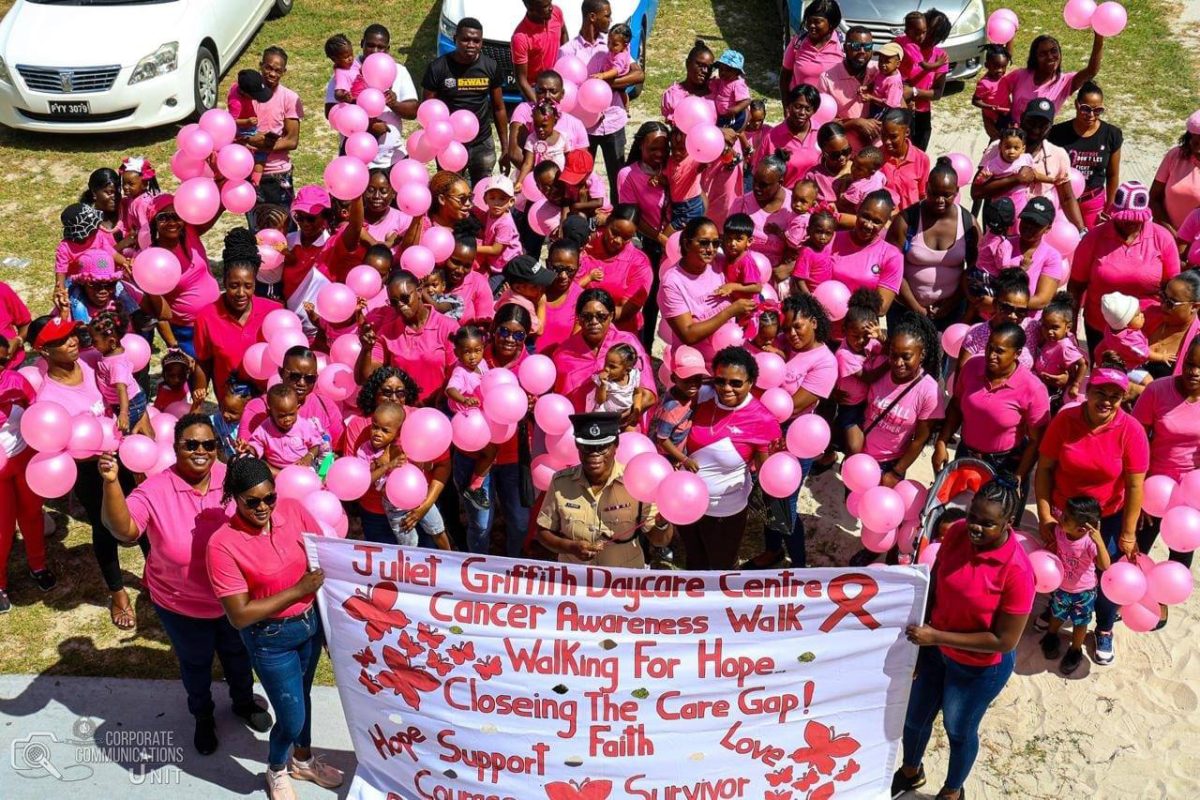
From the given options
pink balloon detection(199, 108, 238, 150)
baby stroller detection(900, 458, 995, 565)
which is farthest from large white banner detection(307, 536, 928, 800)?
pink balloon detection(199, 108, 238, 150)

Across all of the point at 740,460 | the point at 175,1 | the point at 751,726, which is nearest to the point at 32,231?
the point at 175,1

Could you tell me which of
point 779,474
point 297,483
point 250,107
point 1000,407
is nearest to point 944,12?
point 250,107

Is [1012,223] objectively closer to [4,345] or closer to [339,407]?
[339,407]

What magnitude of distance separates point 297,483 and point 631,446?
162 cm

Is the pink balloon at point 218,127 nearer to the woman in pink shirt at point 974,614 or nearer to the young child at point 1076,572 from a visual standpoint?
the woman in pink shirt at point 974,614

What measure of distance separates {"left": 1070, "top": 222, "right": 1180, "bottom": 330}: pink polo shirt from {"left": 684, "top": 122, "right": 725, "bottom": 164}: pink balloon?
8.09 ft

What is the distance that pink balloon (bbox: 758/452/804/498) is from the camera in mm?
6426

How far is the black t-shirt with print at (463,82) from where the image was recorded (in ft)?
33.7

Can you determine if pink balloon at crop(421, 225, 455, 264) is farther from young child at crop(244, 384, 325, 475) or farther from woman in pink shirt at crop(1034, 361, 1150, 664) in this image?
woman in pink shirt at crop(1034, 361, 1150, 664)

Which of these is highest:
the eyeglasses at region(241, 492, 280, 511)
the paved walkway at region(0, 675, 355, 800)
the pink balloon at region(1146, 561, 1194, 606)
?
the eyeglasses at region(241, 492, 280, 511)

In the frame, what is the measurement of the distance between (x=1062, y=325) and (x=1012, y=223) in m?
1.08

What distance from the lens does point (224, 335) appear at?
726 centimetres

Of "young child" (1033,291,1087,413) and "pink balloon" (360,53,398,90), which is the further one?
"pink balloon" (360,53,398,90)

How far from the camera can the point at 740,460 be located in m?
6.52
